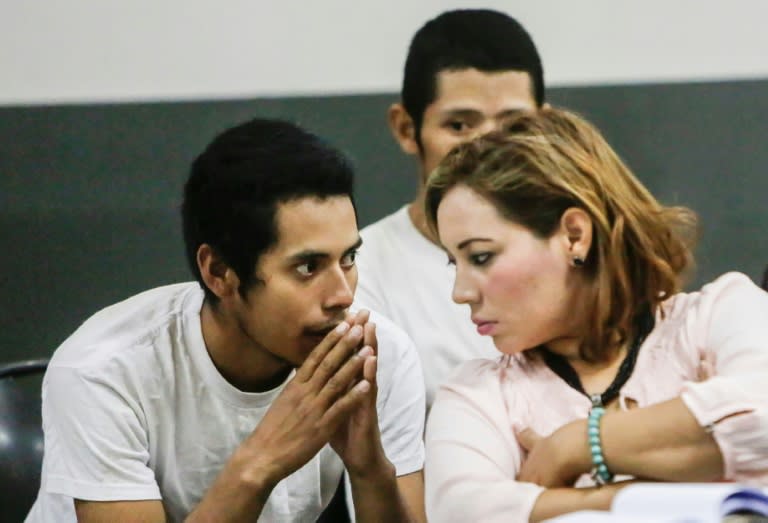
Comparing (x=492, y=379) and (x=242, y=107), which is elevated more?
(x=242, y=107)

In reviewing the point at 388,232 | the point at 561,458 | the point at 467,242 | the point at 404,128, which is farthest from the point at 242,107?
the point at 561,458

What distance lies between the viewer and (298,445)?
5.17 feet

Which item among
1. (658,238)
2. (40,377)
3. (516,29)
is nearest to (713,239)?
(516,29)

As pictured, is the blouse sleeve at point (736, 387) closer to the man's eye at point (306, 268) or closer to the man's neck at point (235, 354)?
the man's eye at point (306, 268)

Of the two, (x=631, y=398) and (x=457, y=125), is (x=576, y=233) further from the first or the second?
(x=457, y=125)

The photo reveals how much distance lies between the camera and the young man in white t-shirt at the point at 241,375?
1591mm

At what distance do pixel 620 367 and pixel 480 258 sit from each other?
0.79 feet

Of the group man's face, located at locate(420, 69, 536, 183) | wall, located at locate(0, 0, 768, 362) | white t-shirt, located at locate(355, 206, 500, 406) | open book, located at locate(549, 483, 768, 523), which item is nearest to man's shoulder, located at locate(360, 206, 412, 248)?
white t-shirt, located at locate(355, 206, 500, 406)

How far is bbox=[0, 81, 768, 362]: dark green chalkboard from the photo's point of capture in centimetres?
262

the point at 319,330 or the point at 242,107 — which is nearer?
the point at 319,330

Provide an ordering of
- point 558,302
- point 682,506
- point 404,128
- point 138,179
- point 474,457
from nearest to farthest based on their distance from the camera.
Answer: point 682,506 → point 474,457 → point 558,302 → point 404,128 → point 138,179

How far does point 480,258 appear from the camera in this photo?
146 cm

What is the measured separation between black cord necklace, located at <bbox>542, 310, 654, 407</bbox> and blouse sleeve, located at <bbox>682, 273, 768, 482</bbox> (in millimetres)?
69

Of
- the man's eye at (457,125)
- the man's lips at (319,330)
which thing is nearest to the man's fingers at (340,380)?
the man's lips at (319,330)
